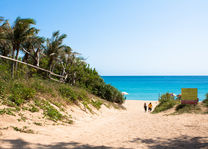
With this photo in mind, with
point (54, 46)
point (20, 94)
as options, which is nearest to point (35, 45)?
point (54, 46)

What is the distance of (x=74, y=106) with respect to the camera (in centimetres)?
1388

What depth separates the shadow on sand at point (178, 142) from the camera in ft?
20.3

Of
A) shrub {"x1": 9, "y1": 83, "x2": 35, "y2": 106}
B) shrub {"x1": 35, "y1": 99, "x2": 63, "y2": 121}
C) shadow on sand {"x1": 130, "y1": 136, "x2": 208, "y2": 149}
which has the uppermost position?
shrub {"x1": 9, "y1": 83, "x2": 35, "y2": 106}

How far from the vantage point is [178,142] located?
678 cm

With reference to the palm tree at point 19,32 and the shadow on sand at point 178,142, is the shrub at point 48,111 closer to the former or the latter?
the shadow on sand at point 178,142

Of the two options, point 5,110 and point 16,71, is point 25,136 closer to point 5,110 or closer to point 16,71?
point 5,110

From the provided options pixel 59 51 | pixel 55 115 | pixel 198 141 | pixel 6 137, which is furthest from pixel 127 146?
pixel 59 51

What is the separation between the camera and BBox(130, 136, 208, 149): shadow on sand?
6180 millimetres

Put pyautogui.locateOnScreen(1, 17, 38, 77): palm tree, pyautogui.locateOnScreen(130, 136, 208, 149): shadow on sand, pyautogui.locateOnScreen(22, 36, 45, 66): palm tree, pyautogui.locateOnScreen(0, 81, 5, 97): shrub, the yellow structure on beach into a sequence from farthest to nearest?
pyautogui.locateOnScreen(22, 36, 45, 66): palm tree, the yellow structure on beach, pyautogui.locateOnScreen(1, 17, 38, 77): palm tree, pyautogui.locateOnScreen(0, 81, 5, 97): shrub, pyautogui.locateOnScreen(130, 136, 208, 149): shadow on sand

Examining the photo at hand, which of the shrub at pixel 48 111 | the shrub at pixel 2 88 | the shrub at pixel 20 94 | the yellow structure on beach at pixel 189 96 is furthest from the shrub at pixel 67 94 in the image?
the yellow structure on beach at pixel 189 96

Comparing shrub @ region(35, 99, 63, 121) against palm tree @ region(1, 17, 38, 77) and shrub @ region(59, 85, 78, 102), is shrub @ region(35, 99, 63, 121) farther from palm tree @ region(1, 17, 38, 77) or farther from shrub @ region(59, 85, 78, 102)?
palm tree @ region(1, 17, 38, 77)

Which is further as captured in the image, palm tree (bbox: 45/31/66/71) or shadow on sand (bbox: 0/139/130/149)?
palm tree (bbox: 45/31/66/71)

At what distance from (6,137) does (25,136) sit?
68 cm

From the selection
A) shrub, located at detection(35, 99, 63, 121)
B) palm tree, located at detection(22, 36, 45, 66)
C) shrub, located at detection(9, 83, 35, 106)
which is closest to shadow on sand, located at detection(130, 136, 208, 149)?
shrub, located at detection(35, 99, 63, 121)
